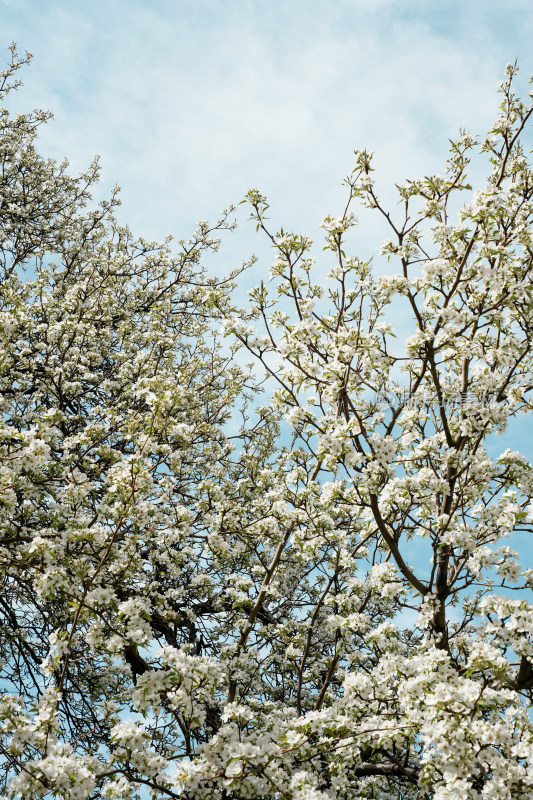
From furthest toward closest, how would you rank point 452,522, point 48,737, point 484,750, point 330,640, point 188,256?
point 188,256, point 330,640, point 452,522, point 48,737, point 484,750

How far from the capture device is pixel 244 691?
759cm

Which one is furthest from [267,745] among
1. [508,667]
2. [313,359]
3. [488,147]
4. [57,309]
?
[57,309]

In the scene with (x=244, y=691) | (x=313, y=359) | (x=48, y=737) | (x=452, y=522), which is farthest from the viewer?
(x=244, y=691)

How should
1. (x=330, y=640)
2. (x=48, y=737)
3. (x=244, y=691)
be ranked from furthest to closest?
(x=330, y=640)
(x=244, y=691)
(x=48, y=737)

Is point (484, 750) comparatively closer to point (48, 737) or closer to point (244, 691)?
point (48, 737)

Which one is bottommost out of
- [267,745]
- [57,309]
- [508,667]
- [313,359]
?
[267,745]

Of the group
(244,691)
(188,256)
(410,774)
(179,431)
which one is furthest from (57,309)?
(410,774)

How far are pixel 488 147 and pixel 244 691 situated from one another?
23.0 ft

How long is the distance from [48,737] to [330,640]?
16.5 feet

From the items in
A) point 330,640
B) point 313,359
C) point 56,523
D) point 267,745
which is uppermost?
point 313,359

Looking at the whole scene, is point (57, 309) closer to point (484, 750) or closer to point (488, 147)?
point (488, 147)

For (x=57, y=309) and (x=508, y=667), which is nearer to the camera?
(x=508, y=667)

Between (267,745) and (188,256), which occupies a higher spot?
(188,256)

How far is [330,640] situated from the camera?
8828 mm
